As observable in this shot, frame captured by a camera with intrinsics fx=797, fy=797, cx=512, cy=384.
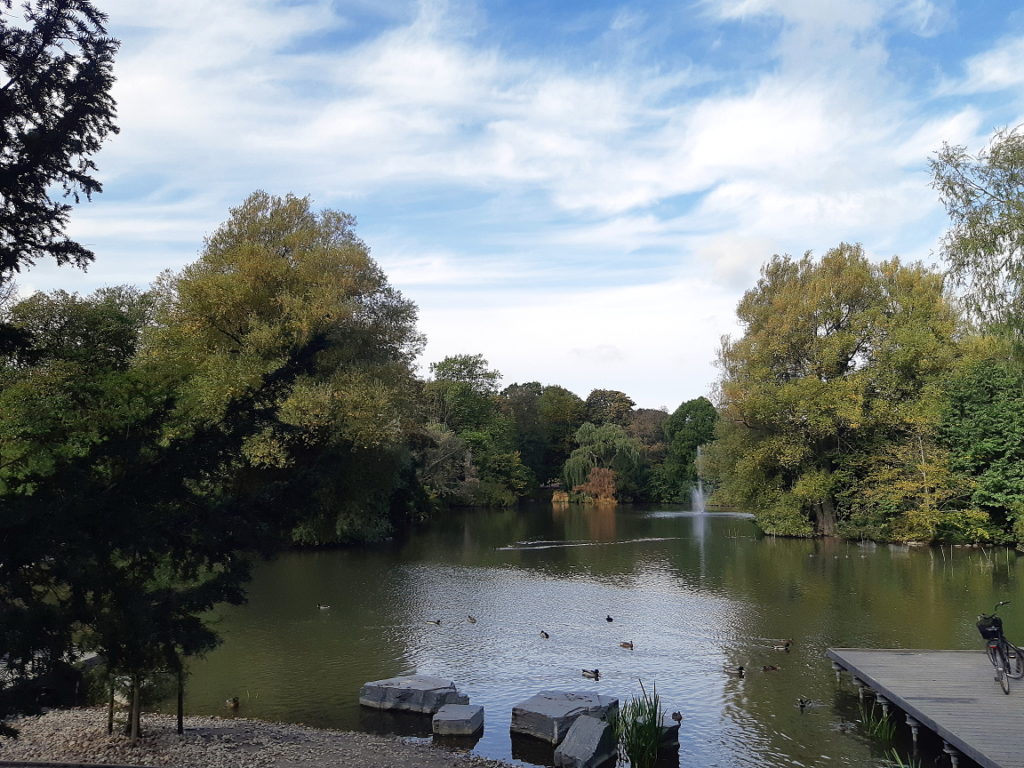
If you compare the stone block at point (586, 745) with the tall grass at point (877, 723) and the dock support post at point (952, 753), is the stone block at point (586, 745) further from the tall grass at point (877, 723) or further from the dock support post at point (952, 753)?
the dock support post at point (952, 753)

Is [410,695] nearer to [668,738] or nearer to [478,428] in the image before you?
[668,738]

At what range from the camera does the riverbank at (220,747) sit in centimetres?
919

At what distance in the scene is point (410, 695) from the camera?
41.8 ft

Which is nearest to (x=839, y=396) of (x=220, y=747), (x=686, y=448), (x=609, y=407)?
(x=220, y=747)

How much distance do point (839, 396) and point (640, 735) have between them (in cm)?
2651

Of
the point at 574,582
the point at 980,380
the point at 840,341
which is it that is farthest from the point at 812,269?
the point at 574,582

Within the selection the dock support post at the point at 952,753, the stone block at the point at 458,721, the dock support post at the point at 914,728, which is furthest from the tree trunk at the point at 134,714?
the dock support post at the point at 914,728

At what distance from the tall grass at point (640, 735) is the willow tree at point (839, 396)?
25.2 m

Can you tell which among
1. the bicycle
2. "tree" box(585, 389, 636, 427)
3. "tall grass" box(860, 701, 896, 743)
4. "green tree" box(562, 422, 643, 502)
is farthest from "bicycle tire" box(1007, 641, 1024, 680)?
"tree" box(585, 389, 636, 427)

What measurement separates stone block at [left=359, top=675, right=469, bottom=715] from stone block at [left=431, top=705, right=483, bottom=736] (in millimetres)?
641

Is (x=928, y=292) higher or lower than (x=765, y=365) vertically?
higher

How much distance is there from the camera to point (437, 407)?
6288 centimetres

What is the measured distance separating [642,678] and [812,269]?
27.5 m

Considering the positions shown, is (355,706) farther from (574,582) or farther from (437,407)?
(437,407)
